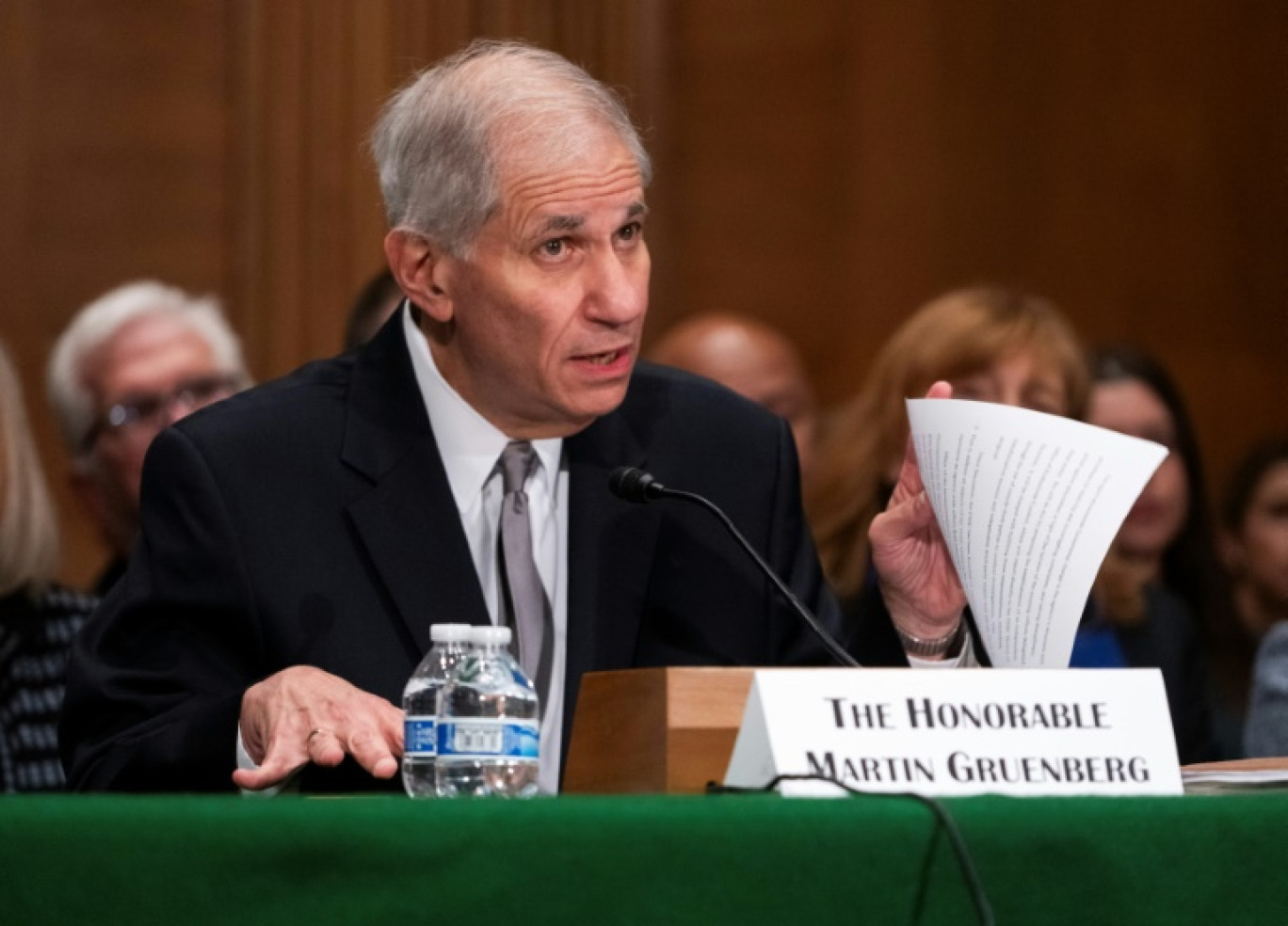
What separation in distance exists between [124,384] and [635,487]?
2133 millimetres

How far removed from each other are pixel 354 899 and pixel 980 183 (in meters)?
3.99

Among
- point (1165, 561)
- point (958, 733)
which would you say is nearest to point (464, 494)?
point (958, 733)

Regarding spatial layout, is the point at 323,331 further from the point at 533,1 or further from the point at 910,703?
the point at 910,703

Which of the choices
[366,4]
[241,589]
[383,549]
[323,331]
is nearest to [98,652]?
[241,589]

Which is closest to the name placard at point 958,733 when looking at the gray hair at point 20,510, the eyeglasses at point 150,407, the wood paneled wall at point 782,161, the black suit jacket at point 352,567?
the black suit jacket at point 352,567

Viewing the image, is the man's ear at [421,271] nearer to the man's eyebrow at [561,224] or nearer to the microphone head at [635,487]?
the man's eyebrow at [561,224]

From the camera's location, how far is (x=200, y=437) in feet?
7.92

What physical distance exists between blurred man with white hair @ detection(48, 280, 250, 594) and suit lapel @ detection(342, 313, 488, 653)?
1.44 m

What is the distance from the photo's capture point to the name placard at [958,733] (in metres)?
1.50

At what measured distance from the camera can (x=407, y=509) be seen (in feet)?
7.88

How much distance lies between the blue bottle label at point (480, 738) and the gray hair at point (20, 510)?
1.94 m

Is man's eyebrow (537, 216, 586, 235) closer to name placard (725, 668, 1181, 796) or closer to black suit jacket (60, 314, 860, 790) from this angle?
black suit jacket (60, 314, 860, 790)

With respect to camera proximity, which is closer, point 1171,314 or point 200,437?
point 200,437

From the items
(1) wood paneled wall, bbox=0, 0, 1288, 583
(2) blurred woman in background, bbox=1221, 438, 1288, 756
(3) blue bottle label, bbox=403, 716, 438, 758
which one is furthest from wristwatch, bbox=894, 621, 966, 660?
(1) wood paneled wall, bbox=0, 0, 1288, 583
